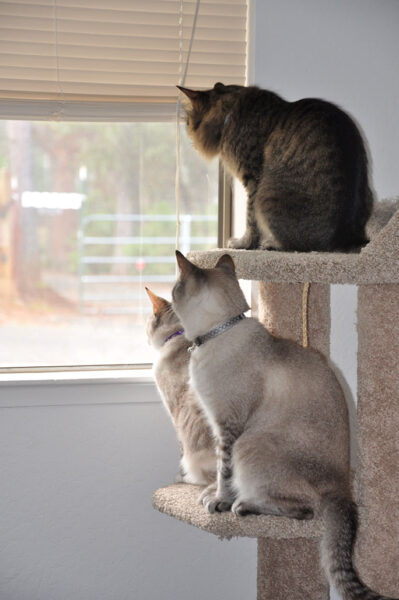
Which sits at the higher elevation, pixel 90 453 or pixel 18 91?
pixel 18 91

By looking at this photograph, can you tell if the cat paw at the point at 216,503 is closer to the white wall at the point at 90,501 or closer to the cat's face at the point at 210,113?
the white wall at the point at 90,501

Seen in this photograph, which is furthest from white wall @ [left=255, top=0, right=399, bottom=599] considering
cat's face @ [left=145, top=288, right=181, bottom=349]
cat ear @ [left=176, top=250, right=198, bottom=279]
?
cat ear @ [left=176, top=250, right=198, bottom=279]

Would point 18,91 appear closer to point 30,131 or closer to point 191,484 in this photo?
point 30,131

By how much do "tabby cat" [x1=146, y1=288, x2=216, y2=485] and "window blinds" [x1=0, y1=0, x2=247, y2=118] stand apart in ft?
2.24

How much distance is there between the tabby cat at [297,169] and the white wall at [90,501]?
0.73m

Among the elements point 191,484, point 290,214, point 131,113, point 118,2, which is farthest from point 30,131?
point 191,484

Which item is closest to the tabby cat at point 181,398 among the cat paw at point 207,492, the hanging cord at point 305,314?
the cat paw at point 207,492

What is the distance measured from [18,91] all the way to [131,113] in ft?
1.13

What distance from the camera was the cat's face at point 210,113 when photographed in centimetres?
177

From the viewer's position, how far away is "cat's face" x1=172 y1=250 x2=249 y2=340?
59.3 inches

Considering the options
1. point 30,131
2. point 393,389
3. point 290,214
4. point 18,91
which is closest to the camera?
point 393,389

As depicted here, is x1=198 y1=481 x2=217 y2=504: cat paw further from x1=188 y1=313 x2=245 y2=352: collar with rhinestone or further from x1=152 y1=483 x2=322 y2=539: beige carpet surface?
x1=188 y1=313 x2=245 y2=352: collar with rhinestone

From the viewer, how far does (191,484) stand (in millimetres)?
1781

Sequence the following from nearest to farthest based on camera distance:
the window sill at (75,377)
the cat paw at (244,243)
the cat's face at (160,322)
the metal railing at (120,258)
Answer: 1. the cat paw at (244,243)
2. the cat's face at (160,322)
3. the window sill at (75,377)
4. the metal railing at (120,258)
